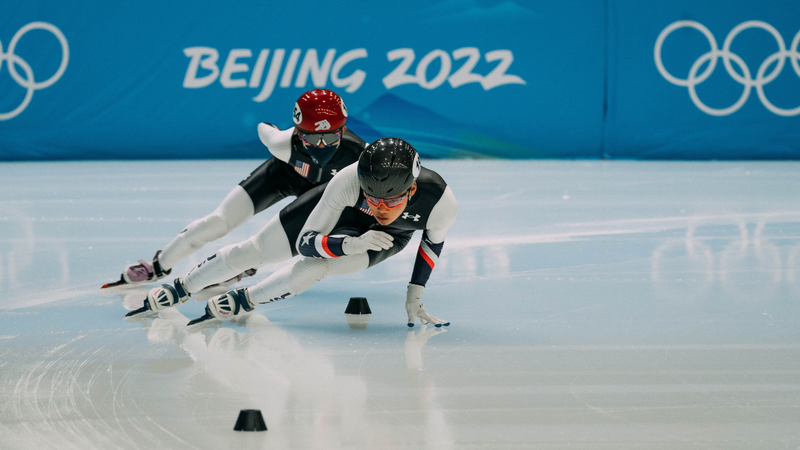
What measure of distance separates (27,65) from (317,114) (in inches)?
362

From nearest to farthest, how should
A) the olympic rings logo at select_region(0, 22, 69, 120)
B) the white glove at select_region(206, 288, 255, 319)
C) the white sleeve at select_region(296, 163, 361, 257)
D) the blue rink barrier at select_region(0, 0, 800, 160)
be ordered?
the white sleeve at select_region(296, 163, 361, 257) → the white glove at select_region(206, 288, 255, 319) → the olympic rings logo at select_region(0, 22, 69, 120) → the blue rink barrier at select_region(0, 0, 800, 160)

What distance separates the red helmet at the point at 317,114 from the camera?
4.21m

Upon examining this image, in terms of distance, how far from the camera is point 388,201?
11.3ft

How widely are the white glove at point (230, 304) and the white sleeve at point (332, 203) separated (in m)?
0.38

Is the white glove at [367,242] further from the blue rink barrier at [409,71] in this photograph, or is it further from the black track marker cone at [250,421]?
the blue rink barrier at [409,71]

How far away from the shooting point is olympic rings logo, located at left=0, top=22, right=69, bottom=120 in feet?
38.2

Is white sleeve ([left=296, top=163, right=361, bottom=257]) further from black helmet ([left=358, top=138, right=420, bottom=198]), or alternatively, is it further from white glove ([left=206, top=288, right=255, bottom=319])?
white glove ([left=206, top=288, right=255, bottom=319])

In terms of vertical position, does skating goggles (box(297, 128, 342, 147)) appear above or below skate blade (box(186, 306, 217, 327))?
above

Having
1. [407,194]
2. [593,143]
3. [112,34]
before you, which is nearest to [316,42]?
[112,34]

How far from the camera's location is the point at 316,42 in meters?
11.9

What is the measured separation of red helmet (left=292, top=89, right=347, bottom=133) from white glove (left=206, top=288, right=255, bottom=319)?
3.18 feet

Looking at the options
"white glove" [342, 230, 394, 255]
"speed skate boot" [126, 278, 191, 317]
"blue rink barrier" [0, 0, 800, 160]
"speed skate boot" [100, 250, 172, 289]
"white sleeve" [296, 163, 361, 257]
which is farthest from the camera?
"blue rink barrier" [0, 0, 800, 160]

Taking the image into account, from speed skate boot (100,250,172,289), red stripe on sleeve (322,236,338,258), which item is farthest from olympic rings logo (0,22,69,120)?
red stripe on sleeve (322,236,338,258)

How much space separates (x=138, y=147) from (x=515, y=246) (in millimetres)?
8098
